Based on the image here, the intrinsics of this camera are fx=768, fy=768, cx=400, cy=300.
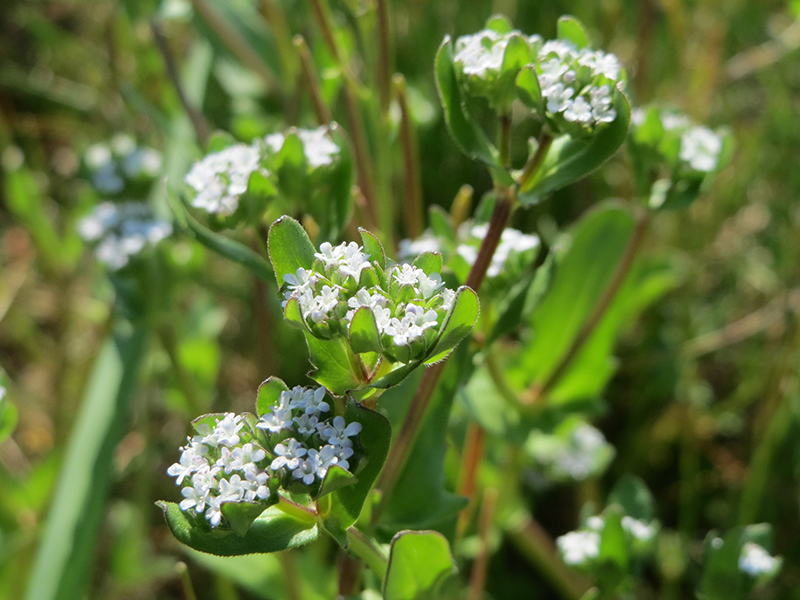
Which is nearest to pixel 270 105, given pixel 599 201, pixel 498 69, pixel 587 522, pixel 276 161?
pixel 599 201

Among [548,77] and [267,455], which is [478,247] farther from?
[267,455]

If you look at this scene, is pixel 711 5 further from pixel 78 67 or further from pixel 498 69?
pixel 78 67

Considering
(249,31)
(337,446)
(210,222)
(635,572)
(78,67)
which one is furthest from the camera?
(78,67)

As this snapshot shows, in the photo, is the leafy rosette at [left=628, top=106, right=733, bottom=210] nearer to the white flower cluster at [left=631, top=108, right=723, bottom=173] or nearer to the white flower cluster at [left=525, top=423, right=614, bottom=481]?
the white flower cluster at [left=631, top=108, right=723, bottom=173]

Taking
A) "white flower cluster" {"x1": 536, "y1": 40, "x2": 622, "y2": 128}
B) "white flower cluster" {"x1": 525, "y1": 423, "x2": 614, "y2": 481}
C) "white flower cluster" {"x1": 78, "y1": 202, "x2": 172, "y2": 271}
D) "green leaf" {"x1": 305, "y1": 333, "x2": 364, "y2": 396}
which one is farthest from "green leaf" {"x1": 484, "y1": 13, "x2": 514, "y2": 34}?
"white flower cluster" {"x1": 525, "y1": 423, "x2": 614, "y2": 481}

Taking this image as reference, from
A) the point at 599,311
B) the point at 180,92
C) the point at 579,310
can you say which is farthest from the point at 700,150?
the point at 180,92

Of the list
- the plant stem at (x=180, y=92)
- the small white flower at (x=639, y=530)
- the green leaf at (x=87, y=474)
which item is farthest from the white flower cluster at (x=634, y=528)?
the plant stem at (x=180, y=92)
